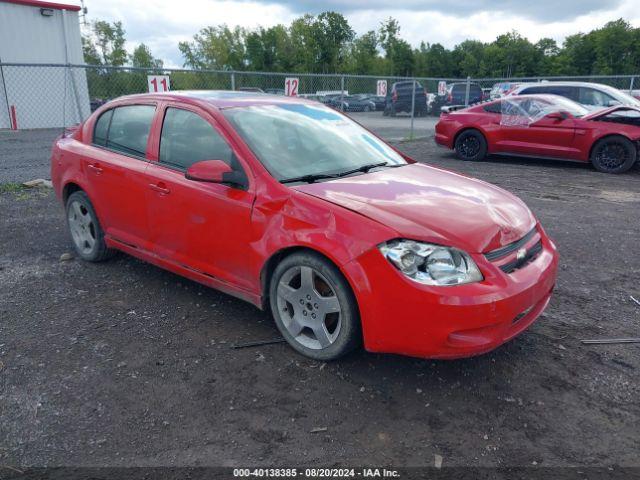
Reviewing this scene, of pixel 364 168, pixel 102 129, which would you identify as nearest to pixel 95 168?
pixel 102 129

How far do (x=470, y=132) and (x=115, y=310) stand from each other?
933cm

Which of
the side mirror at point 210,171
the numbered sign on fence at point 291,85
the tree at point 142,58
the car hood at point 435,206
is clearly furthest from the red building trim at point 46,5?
the tree at point 142,58

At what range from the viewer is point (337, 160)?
12.6ft

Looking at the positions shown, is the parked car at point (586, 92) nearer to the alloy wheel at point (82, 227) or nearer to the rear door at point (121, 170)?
the rear door at point (121, 170)

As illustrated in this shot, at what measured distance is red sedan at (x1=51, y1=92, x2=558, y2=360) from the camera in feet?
9.31

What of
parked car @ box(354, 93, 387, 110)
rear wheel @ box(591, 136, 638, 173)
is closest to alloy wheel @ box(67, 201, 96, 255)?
rear wheel @ box(591, 136, 638, 173)

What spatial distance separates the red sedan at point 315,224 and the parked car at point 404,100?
2504 centimetres

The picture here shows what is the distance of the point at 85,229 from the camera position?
4980 mm

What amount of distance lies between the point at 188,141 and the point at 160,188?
0.41 metres

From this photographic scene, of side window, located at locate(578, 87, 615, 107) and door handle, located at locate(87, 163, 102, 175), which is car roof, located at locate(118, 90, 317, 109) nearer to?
door handle, located at locate(87, 163, 102, 175)

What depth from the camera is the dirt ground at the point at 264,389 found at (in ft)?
8.37

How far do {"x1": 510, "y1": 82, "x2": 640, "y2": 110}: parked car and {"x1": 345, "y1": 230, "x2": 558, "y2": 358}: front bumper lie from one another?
35.1 feet

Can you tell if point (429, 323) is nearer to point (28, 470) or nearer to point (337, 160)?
point (337, 160)

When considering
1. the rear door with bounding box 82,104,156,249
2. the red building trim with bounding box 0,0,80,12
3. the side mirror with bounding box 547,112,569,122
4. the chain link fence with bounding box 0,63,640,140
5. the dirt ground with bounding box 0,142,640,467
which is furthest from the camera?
the red building trim with bounding box 0,0,80,12
